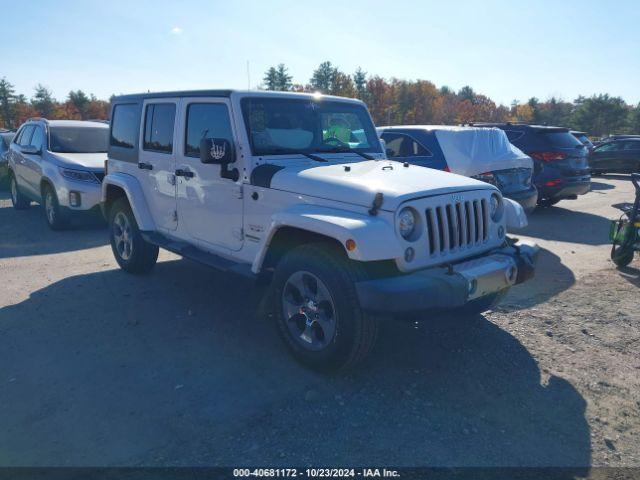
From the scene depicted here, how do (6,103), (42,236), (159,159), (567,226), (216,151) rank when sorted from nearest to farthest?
(216,151) < (159,159) < (42,236) < (567,226) < (6,103)

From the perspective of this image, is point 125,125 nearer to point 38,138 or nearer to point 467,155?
point 38,138

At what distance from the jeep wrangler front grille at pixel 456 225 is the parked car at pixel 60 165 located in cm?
642

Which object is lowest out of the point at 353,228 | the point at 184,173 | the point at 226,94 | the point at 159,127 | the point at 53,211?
the point at 53,211

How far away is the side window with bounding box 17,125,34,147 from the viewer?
33.6ft

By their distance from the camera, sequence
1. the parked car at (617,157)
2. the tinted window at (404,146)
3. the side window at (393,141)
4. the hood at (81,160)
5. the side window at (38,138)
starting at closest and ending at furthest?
the tinted window at (404,146) < the side window at (393,141) < the hood at (81,160) < the side window at (38,138) < the parked car at (617,157)

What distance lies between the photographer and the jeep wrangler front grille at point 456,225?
144 inches

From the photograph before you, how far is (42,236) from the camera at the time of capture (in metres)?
8.66

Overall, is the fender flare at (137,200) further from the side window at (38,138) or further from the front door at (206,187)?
the side window at (38,138)

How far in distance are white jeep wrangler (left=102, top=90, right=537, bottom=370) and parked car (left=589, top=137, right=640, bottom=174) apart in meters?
17.6

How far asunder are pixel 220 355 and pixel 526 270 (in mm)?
2528

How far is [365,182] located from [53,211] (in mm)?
7102

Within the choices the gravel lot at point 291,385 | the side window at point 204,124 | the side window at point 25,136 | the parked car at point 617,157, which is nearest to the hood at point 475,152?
the gravel lot at point 291,385

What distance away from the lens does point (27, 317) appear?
16.5 ft

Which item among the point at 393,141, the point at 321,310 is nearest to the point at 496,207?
the point at 321,310
